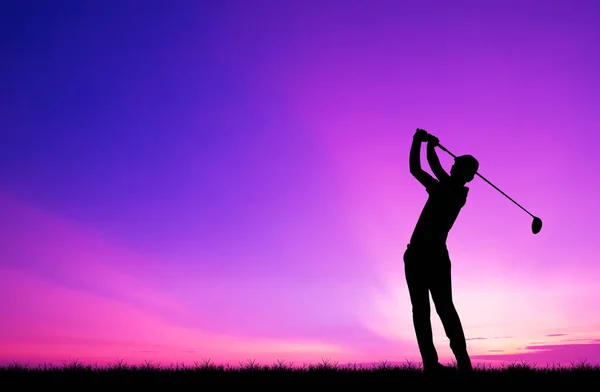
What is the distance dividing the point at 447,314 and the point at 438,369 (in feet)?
2.82

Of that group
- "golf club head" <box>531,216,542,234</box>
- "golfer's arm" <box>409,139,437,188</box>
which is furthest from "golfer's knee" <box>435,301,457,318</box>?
"golf club head" <box>531,216,542,234</box>

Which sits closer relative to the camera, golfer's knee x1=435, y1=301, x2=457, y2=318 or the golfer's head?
golfer's knee x1=435, y1=301, x2=457, y2=318

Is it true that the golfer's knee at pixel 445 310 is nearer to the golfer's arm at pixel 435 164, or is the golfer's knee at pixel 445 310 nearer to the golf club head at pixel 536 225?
the golfer's arm at pixel 435 164

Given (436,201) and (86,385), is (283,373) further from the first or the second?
(436,201)

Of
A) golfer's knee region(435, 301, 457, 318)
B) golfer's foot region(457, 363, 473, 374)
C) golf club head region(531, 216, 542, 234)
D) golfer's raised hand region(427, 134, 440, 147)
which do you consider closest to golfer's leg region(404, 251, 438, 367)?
golfer's knee region(435, 301, 457, 318)

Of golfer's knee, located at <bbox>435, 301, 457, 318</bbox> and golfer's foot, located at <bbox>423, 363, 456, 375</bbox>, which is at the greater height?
golfer's knee, located at <bbox>435, 301, 457, 318</bbox>

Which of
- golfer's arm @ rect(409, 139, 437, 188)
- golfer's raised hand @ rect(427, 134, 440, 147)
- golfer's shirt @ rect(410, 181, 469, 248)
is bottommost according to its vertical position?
golfer's shirt @ rect(410, 181, 469, 248)

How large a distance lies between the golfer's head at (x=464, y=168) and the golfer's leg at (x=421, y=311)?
1.60 m

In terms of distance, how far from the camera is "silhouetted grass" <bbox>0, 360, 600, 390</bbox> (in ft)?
30.6

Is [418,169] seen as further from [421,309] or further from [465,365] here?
[465,365]

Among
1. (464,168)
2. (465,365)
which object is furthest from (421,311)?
(464,168)

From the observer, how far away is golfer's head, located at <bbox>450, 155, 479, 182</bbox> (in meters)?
10.1

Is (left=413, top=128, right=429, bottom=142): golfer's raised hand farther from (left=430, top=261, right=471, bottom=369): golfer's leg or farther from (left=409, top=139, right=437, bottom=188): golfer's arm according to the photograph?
(left=430, top=261, right=471, bottom=369): golfer's leg

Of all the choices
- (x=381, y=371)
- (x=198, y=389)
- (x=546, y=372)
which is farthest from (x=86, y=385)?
(x=546, y=372)
